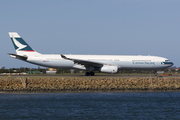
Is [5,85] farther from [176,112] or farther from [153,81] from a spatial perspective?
[176,112]

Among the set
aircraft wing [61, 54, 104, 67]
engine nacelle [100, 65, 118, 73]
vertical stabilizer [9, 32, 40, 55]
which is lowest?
engine nacelle [100, 65, 118, 73]

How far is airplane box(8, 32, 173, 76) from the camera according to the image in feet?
170

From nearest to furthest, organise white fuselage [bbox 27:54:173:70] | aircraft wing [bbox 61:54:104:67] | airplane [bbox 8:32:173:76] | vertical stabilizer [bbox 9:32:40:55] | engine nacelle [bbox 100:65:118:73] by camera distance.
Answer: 1. aircraft wing [bbox 61:54:104:67]
2. engine nacelle [bbox 100:65:118:73]
3. airplane [bbox 8:32:173:76]
4. white fuselage [bbox 27:54:173:70]
5. vertical stabilizer [bbox 9:32:40:55]

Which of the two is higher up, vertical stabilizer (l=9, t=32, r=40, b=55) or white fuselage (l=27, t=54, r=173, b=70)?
vertical stabilizer (l=9, t=32, r=40, b=55)

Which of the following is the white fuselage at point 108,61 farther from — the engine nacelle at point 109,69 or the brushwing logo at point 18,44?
the brushwing logo at point 18,44

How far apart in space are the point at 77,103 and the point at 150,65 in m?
28.9

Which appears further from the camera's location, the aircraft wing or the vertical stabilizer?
the vertical stabilizer

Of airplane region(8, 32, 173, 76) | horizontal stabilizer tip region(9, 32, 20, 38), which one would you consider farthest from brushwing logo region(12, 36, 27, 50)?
horizontal stabilizer tip region(9, 32, 20, 38)

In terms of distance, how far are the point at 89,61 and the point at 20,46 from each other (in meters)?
14.8

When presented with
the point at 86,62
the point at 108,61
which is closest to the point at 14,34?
the point at 86,62

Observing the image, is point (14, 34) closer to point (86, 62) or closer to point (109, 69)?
point (86, 62)

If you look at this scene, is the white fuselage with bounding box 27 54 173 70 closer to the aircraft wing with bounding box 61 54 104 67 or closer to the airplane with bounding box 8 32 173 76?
the airplane with bounding box 8 32 173 76

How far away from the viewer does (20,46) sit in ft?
182

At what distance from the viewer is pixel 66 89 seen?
126 feet
